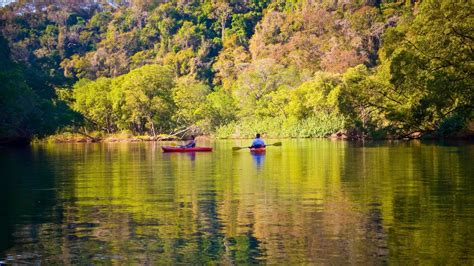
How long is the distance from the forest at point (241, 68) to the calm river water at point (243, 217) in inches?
1019

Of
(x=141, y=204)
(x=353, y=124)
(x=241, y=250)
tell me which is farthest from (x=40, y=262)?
(x=353, y=124)

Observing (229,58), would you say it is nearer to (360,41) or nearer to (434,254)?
(360,41)

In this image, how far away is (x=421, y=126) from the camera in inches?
2346

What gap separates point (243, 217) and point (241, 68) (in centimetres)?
10930

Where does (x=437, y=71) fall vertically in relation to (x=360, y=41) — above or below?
below

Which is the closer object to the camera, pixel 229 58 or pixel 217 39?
pixel 229 58

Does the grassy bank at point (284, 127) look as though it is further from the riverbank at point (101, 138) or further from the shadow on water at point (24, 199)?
the shadow on water at point (24, 199)

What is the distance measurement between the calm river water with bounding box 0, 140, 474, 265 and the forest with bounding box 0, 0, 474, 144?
84.9 feet

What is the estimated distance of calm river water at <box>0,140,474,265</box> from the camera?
11.5m

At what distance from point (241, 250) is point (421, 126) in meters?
49.9

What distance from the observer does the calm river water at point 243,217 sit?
11.5m

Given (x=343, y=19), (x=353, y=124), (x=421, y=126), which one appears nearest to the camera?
(x=421, y=126)

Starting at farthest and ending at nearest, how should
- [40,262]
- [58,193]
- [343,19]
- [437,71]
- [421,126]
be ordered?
[343,19], [421,126], [437,71], [58,193], [40,262]

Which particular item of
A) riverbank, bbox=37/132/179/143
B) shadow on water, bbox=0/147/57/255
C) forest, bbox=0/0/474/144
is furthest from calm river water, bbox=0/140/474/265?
riverbank, bbox=37/132/179/143
